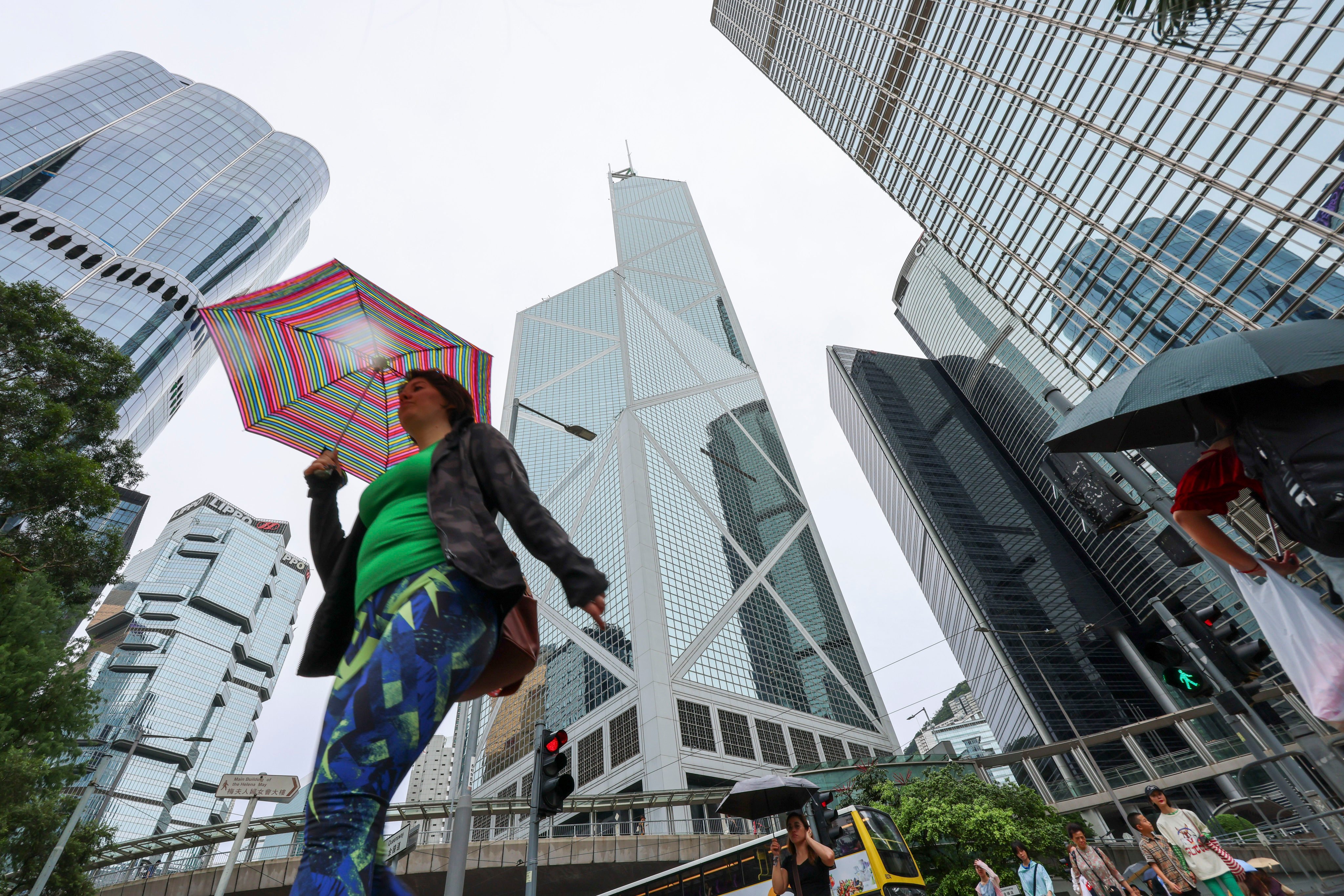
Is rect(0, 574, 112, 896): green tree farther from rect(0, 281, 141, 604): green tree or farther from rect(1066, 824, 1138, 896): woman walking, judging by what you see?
rect(1066, 824, 1138, 896): woman walking

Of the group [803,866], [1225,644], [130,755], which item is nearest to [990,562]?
[130,755]

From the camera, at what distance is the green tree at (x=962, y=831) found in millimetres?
23203

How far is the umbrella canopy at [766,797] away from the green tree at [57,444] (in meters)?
12.7

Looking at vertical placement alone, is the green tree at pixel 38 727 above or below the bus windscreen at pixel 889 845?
above

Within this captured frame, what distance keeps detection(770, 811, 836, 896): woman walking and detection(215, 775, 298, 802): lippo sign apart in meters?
7.53

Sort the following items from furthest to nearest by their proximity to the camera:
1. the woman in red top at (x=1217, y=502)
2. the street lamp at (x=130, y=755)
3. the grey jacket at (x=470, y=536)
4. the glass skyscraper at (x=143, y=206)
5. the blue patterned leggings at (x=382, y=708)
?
1. the glass skyscraper at (x=143, y=206)
2. the street lamp at (x=130, y=755)
3. the woman in red top at (x=1217, y=502)
4. the grey jacket at (x=470, y=536)
5. the blue patterned leggings at (x=382, y=708)

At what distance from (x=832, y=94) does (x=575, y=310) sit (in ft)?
197

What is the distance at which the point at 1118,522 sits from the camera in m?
11.1

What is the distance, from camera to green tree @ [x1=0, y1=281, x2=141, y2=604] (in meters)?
12.4

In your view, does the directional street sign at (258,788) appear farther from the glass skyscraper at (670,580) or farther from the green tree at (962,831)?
the green tree at (962,831)

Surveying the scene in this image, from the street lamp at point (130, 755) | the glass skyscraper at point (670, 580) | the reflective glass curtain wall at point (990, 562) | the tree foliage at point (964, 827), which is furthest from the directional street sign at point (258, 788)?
the reflective glass curtain wall at point (990, 562)

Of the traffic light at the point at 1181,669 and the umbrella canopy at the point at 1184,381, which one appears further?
the traffic light at the point at 1181,669

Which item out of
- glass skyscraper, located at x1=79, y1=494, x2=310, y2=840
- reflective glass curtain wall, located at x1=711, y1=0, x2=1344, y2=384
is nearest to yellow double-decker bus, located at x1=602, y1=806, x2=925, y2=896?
reflective glass curtain wall, located at x1=711, y1=0, x2=1344, y2=384

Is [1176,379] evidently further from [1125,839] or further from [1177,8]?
[1125,839]
